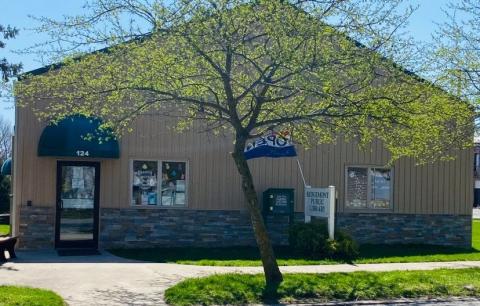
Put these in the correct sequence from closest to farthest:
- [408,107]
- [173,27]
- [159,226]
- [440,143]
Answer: [173,27], [408,107], [440,143], [159,226]

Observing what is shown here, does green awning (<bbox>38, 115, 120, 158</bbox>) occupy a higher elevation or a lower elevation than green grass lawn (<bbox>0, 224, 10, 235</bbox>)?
higher

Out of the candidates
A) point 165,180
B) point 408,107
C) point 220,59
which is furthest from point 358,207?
point 220,59

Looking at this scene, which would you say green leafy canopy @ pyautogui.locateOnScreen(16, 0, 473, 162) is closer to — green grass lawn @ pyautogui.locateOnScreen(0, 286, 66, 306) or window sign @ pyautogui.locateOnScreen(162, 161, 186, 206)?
green grass lawn @ pyautogui.locateOnScreen(0, 286, 66, 306)

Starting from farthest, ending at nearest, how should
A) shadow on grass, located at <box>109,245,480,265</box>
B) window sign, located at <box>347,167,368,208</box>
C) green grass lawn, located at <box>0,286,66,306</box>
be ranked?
1. window sign, located at <box>347,167,368,208</box>
2. shadow on grass, located at <box>109,245,480,265</box>
3. green grass lawn, located at <box>0,286,66,306</box>

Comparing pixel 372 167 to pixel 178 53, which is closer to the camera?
pixel 178 53

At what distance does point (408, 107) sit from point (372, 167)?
8.09 meters

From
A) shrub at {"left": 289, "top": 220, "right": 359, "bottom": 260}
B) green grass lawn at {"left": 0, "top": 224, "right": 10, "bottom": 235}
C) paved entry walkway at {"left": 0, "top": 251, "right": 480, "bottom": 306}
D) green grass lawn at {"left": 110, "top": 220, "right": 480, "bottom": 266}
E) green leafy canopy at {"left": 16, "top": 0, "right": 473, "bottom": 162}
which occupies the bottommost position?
green grass lawn at {"left": 0, "top": 224, "right": 10, "bottom": 235}

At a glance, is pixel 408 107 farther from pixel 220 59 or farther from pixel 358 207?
pixel 358 207

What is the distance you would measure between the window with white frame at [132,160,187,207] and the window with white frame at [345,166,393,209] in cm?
475

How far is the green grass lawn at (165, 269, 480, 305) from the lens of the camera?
415 inches

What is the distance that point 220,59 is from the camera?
11289 mm

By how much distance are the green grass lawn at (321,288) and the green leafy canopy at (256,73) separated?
2.53m

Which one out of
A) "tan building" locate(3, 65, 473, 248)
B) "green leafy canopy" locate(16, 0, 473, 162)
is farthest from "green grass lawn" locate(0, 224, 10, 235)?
"green leafy canopy" locate(16, 0, 473, 162)

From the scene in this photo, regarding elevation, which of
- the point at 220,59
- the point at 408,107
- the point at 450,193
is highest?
the point at 220,59
